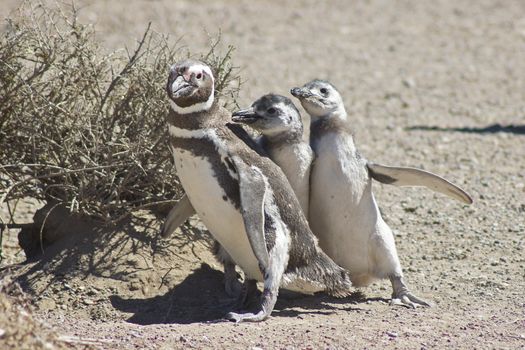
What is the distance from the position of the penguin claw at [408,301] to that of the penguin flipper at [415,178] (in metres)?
0.56

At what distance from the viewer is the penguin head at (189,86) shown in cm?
519

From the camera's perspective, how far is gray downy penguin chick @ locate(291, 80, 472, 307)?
573 centimetres

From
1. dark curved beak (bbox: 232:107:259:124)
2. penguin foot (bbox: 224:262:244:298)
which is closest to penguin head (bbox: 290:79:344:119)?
dark curved beak (bbox: 232:107:259:124)

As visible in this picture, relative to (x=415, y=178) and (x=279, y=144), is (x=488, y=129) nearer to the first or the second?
(x=415, y=178)

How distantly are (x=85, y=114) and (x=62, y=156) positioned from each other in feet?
0.82

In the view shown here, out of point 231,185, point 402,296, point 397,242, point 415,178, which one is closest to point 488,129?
point 397,242

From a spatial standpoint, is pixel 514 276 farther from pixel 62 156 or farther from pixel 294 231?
pixel 62 156

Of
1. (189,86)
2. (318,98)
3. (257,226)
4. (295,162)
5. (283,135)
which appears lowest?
(257,226)

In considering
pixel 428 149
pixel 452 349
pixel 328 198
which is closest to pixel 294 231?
pixel 328 198

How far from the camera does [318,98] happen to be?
5.77 m

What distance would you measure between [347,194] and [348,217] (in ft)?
0.43

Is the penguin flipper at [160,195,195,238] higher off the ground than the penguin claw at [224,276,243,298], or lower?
higher

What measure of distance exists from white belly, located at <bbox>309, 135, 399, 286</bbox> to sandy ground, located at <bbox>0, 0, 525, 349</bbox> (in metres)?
0.22

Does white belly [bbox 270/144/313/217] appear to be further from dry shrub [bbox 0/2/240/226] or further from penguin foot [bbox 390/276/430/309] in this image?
penguin foot [bbox 390/276/430/309]
